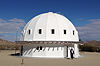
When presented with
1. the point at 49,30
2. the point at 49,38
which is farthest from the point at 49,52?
the point at 49,30

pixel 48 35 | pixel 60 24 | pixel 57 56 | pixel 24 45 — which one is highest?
pixel 60 24

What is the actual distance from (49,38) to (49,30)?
1568 millimetres

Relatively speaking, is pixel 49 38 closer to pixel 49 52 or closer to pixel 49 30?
pixel 49 30

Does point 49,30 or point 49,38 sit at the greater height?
point 49,30

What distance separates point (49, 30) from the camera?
2850cm

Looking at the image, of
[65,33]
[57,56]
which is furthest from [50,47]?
[65,33]

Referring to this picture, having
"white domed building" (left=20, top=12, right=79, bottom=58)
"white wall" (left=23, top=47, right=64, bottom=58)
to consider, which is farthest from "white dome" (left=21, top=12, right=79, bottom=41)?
"white wall" (left=23, top=47, right=64, bottom=58)

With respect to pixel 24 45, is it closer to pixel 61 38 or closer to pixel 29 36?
pixel 29 36

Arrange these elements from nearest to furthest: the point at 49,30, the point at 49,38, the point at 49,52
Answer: the point at 49,52, the point at 49,38, the point at 49,30

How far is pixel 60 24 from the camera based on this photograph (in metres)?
29.5

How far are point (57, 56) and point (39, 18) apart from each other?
29.0ft

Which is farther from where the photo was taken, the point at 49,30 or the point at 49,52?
the point at 49,30

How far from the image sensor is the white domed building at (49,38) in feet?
90.2

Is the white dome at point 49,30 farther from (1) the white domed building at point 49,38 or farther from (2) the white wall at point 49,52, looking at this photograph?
(2) the white wall at point 49,52
